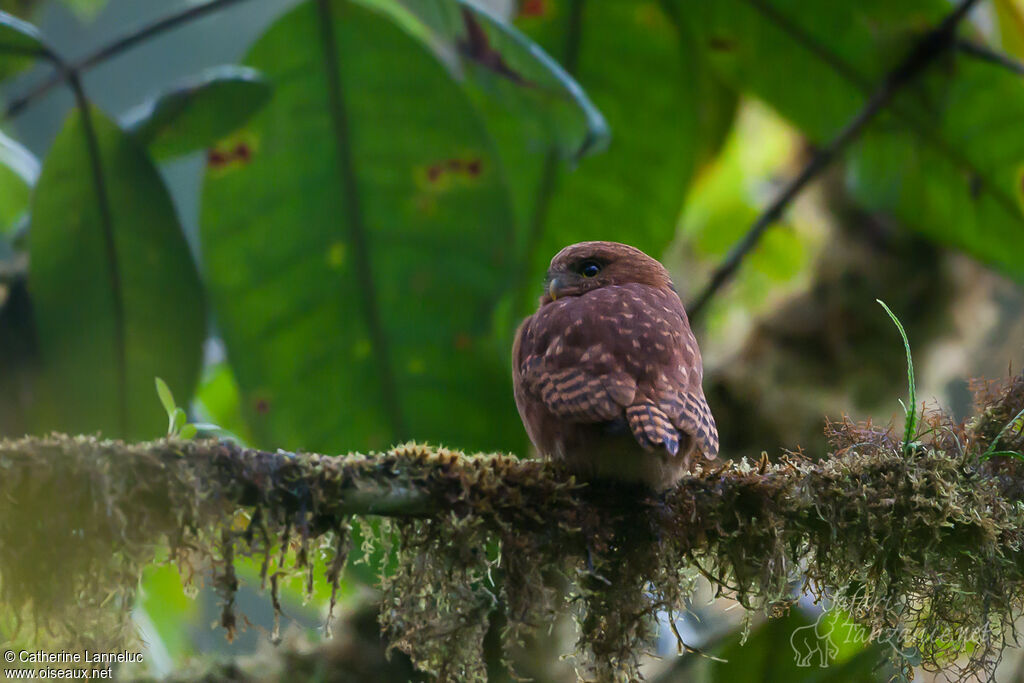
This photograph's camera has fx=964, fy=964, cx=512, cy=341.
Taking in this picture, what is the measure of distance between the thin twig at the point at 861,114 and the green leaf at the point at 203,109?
156 centimetres

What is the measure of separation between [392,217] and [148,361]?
856 mm

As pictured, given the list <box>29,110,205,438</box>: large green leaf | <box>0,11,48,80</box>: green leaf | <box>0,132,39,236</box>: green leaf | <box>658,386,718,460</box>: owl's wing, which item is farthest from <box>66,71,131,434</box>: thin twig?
<box>658,386,718,460</box>: owl's wing

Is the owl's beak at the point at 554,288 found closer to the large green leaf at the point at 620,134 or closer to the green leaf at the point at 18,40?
the large green leaf at the point at 620,134

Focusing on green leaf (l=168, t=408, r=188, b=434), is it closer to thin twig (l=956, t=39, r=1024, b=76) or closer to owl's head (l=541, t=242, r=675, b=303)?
owl's head (l=541, t=242, r=675, b=303)

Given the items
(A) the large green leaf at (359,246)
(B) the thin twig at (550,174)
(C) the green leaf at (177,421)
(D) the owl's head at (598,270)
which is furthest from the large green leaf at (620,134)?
(C) the green leaf at (177,421)

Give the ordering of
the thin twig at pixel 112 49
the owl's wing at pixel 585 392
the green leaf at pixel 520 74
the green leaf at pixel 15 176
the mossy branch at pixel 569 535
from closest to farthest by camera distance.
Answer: the mossy branch at pixel 569 535 → the owl's wing at pixel 585 392 → the green leaf at pixel 520 74 → the thin twig at pixel 112 49 → the green leaf at pixel 15 176

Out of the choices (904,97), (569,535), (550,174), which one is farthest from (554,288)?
(904,97)

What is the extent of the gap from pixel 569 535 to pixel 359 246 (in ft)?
5.23

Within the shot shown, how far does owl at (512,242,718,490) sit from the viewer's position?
68.6 inches

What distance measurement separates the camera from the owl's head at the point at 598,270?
235 centimetres

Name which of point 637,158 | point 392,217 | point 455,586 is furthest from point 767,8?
point 455,586

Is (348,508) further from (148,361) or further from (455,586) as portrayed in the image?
(148,361)

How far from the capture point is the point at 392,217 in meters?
3.06

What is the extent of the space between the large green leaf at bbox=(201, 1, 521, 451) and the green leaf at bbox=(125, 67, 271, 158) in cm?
18
